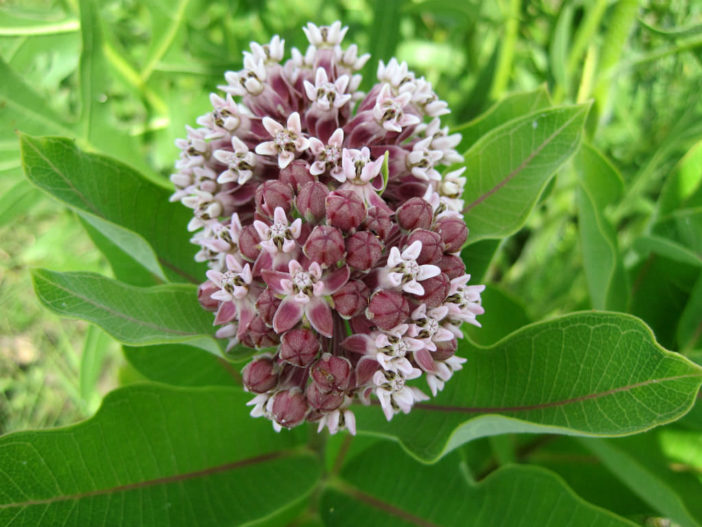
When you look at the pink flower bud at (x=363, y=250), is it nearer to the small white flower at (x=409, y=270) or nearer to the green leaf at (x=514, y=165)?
the small white flower at (x=409, y=270)

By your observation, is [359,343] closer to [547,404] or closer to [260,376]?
[260,376]

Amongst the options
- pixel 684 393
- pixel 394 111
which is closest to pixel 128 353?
pixel 394 111

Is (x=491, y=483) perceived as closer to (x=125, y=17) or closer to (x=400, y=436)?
(x=400, y=436)

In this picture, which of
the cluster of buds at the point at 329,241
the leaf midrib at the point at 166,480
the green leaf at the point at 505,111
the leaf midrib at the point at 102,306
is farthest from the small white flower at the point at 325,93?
the leaf midrib at the point at 166,480

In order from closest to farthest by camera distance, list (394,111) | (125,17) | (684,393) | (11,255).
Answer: (684,393) < (394,111) < (125,17) < (11,255)

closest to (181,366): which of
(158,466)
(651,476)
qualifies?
(158,466)

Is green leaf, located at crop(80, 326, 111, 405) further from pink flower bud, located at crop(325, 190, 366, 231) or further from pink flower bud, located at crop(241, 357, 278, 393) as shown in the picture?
pink flower bud, located at crop(325, 190, 366, 231)

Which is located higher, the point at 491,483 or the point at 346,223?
the point at 346,223

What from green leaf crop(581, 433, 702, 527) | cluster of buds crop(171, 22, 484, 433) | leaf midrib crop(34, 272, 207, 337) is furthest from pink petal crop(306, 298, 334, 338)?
green leaf crop(581, 433, 702, 527)
